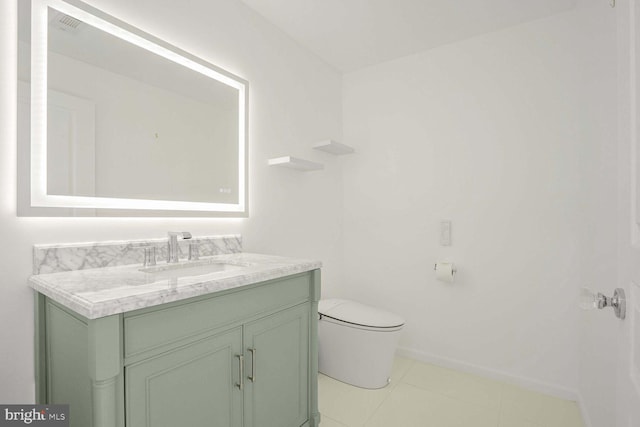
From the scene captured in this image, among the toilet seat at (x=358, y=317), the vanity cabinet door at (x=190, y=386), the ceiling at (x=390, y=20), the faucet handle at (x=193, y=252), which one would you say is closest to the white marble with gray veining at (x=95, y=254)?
the faucet handle at (x=193, y=252)

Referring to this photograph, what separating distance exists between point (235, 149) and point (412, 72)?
1.59 meters

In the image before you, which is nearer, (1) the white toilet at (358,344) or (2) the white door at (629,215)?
(2) the white door at (629,215)

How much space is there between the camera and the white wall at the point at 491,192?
1.96m

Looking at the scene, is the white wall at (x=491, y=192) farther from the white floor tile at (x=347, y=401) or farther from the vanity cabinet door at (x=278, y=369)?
the vanity cabinet door at (x=278, y=369)

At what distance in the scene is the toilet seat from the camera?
6.54ft

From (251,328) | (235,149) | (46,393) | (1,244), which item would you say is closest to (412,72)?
(235,149)

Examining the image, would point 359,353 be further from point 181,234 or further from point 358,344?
point 181,234

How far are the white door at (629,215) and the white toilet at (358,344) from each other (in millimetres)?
1288

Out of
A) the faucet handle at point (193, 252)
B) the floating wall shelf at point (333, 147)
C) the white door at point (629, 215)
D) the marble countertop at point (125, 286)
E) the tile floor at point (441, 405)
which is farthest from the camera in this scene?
the floating wall shelf at point (333, 147)

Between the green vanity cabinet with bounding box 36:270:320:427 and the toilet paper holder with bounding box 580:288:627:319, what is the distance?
41.1 inches

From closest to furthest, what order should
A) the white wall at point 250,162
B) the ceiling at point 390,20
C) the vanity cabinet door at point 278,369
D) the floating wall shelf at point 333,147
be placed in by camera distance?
the white wall at point 250,162 < the vanity cabinet door at point 278,369 < the ceiling at point 390,20 < the floating wall shelf at point 333,147

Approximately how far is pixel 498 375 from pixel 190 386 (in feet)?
6.86

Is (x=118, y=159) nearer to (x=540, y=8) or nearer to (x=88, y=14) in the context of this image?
(x=88, y=14)

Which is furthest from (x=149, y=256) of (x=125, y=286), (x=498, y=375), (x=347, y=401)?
(x=498, y=375)
